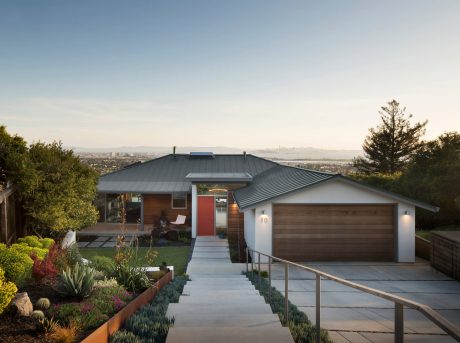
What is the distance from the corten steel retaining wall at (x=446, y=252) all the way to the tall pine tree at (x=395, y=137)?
3196 centimetres

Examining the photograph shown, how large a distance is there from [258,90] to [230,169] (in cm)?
732

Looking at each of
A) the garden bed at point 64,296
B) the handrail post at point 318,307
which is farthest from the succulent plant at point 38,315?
the handrail post at point 318,307

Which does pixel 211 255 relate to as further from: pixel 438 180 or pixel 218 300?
pixel 438 180

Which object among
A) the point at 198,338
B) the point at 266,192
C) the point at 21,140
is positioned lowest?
the point at 198,338

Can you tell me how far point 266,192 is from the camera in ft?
50.9

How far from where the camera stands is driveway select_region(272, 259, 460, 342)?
3.37 metres

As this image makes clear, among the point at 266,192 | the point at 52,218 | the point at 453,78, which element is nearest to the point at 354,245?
the point at 266,192

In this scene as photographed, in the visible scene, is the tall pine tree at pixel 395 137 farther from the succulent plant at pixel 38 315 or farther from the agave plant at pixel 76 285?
the succulent plant at pixel 38 315

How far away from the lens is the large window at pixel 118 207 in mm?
22531

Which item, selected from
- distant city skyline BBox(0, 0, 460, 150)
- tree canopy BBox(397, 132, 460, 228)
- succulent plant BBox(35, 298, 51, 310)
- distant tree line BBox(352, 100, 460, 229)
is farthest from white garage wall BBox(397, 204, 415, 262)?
succulent plant BBox(35, 298, 51, 310)

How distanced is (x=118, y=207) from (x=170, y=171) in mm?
4535

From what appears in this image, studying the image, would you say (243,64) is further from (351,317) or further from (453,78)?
(351,317)

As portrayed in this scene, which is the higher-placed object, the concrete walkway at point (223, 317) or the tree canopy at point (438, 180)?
the tree canopy at point (438, 180)

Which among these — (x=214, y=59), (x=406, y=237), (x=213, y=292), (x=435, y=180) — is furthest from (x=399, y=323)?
(x=214, y=59)
